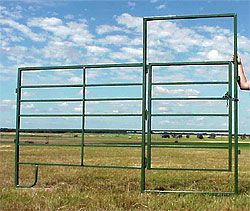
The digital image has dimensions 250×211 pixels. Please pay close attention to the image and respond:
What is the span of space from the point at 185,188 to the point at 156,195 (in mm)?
1029

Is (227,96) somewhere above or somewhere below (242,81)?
below

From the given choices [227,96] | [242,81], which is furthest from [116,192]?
[242,81]

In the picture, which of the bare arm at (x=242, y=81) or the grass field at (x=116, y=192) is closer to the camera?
the grass field at (x=116, y=192)

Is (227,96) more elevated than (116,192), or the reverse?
(227,96)

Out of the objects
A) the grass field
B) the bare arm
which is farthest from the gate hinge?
the grass field

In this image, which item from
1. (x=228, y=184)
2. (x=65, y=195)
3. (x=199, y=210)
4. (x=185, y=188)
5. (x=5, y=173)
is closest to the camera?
(x=199, y=210)

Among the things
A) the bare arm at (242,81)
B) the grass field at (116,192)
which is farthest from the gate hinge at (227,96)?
the grass field at (116,192)

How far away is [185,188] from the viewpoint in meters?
6.98

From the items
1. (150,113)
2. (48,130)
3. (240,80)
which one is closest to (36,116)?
(48,130)

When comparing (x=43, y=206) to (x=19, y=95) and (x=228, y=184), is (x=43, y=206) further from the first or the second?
(x=228, y=184)

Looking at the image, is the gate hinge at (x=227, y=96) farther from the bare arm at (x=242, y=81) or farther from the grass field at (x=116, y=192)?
the grass field at (x=116, y=192)

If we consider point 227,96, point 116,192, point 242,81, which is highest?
point 242,81

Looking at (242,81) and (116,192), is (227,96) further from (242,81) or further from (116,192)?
(116,192)

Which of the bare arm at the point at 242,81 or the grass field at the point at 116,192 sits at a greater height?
the bare arm at the point at 242,81
